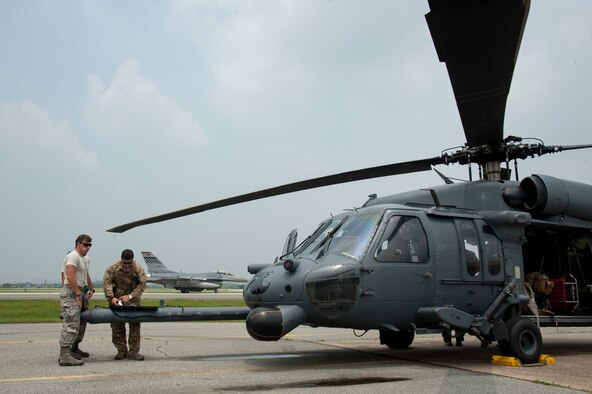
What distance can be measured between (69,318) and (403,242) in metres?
4.80

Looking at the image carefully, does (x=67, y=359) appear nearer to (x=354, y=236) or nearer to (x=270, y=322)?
(x=270, y=322)

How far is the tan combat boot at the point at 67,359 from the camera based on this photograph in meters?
7.48

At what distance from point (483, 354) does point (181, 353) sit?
16.7 ft

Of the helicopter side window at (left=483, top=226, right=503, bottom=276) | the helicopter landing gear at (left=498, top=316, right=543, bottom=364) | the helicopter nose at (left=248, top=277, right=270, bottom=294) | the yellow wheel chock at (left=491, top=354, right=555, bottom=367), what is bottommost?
the yellow wheel chock at (left=491, top=354, right=555, bottom=367)

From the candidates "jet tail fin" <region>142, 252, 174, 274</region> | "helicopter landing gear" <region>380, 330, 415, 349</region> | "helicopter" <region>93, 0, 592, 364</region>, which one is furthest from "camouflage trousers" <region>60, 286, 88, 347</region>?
"jet tail fin" <region>142, 252, 174, 274</region>

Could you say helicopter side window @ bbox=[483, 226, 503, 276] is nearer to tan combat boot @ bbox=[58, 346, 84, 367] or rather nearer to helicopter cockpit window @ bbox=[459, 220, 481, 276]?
helicopter cockpit window @ bbox=[459, 220, 481, 276]

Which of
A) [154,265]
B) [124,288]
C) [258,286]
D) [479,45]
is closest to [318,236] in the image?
[258,286]

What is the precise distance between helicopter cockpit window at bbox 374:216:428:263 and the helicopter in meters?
0.02

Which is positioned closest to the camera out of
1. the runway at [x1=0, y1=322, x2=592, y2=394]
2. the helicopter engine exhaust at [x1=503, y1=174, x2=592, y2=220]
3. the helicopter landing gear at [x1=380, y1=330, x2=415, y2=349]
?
the runway at [x1=0, y1=322, x2=592, y2=394]

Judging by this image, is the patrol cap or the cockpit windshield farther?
the patrol cap

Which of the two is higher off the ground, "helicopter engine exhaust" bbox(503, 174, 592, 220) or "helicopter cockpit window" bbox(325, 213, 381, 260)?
"helicopter engine exhaust" bbox(503, 174, 592, 220)

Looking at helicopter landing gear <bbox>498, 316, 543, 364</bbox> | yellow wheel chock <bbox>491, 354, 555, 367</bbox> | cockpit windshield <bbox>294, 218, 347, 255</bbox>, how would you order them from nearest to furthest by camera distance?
yellow wheel chock <bbox>491, 354, 555, 367</bbox>
helicopter landing gear <bbox>498, 316, 543, 364</bbox>
cockpit windshield <bbox>294, 218, 347, 255</bbox>

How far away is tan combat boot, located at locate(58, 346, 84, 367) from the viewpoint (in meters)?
7.48

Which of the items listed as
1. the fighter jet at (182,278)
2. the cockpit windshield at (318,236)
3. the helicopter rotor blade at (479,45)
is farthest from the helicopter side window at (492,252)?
the fighter jet at (182,278)
